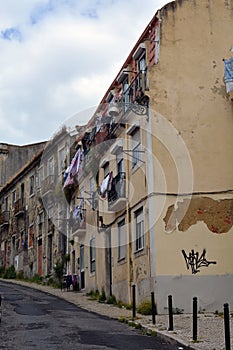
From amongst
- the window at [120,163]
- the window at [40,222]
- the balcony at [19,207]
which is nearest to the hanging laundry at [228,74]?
the window at [120,163]

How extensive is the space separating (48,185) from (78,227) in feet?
21.7

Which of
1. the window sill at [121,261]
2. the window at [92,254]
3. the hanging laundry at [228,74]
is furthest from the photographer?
the window at [92,254]

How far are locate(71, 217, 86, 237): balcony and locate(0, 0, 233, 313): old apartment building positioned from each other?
3.40 meters

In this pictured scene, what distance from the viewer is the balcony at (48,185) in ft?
107

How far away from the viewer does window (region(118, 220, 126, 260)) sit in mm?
20969

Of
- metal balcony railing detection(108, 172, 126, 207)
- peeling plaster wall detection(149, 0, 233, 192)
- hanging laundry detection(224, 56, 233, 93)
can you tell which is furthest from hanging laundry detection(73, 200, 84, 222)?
hanging laundry detection(224, 56, 233, 93)

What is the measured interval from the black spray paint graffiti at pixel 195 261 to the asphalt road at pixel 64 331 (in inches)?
124

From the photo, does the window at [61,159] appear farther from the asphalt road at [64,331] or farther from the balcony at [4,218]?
the asphalt road at [64,331]

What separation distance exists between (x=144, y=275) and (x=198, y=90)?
6.15 metres

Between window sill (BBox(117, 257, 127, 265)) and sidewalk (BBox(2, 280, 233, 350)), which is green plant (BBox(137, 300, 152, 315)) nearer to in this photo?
sidewalk (BBox(2, 280, 233, 350))

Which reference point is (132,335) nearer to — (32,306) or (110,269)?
(32,306)

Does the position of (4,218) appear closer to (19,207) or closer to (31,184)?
(19,207)

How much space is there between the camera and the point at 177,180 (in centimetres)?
1838

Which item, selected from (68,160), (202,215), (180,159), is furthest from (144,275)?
(68,160)
